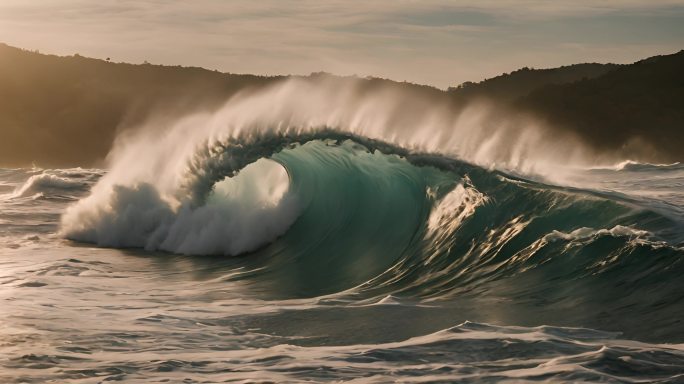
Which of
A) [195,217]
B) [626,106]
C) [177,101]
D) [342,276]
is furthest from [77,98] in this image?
[342,276]

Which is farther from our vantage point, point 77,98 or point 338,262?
point 77,98

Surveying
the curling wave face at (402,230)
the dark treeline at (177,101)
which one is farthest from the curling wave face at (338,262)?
the dark treeline at (177,101)

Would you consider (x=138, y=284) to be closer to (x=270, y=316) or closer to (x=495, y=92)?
(x=270, y=316)

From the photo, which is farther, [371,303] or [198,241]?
[198,241]

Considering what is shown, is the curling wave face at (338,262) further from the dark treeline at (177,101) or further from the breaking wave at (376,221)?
the dark treeline at (177,101)

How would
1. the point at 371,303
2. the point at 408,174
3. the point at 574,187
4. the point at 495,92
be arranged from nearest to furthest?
the point at 371,303 < the point at 574,187 < the point at 408,174 < the point at 495,92

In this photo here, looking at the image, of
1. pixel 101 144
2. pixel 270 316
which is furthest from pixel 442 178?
pixel 101 144

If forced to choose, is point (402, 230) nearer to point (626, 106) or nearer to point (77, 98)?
point (626, 106)
